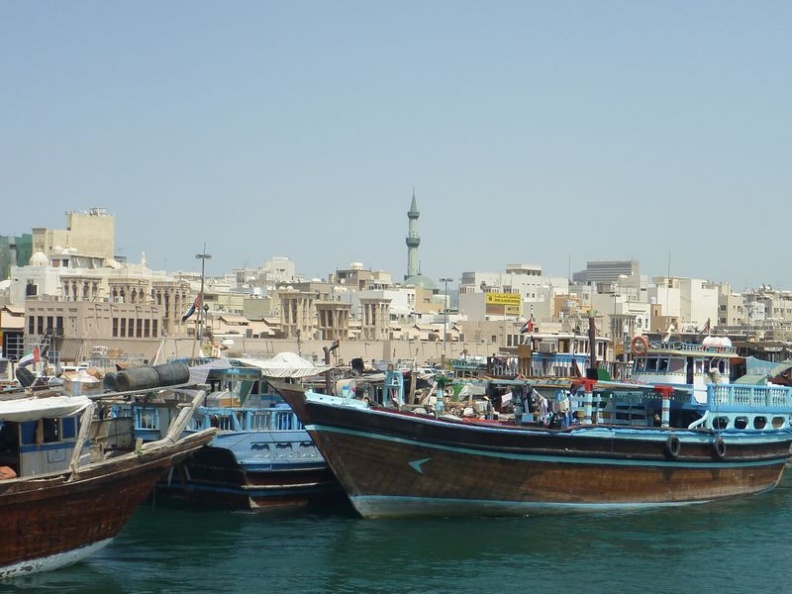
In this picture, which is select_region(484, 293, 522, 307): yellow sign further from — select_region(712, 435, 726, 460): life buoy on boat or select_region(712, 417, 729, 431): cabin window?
select_region(712, 435, 726, 460): life buoy on boat

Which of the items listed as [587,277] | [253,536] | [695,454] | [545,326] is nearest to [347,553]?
[253,536]

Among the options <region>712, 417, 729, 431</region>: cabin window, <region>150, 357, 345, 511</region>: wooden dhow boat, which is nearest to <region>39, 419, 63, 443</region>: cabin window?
<region>150, 357, 345, 511</region>: wooden dhow boat

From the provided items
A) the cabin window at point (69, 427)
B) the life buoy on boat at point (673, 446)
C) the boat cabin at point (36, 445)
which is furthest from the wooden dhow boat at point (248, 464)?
the life buoy on boat at point (673, 446)

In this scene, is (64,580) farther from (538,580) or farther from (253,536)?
(538,580)

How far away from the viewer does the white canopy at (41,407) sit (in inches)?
893

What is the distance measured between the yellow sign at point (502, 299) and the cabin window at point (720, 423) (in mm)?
79457

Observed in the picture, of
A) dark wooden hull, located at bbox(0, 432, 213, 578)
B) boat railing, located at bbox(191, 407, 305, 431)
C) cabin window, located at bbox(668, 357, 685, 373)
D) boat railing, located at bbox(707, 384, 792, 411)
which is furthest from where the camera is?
cabin window, located at bbox(668, 357, 685, 373)

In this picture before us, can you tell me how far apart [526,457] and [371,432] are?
3917 millimetres

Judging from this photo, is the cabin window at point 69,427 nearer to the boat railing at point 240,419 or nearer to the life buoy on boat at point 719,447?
the boat railing at point 240,419

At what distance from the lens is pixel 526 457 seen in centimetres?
3081

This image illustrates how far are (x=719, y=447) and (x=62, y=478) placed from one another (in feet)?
61.0

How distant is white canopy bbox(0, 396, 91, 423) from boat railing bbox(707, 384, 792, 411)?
18.1m

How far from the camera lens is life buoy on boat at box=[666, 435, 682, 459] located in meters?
32.9

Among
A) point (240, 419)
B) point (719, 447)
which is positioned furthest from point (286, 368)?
point (719, 447)
